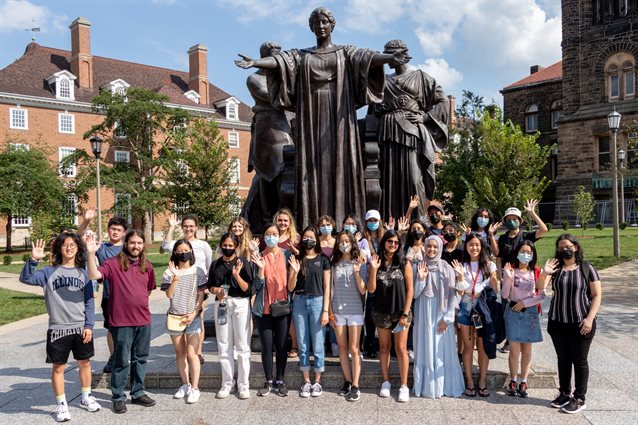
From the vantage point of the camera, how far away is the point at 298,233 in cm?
619

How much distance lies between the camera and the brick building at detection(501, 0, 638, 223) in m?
36.8

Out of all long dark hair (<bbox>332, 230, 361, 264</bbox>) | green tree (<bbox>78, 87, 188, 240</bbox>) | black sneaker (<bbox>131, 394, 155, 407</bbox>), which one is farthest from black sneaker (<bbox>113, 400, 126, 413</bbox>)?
green tree (<bbox>78, 87, 188, 240</bbox>)

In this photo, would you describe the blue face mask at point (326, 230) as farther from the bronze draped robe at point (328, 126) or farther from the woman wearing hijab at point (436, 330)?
the woman wearing hijab at point (436, 330)

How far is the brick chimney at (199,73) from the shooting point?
165ft

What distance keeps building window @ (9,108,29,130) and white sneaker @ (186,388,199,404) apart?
40230mm

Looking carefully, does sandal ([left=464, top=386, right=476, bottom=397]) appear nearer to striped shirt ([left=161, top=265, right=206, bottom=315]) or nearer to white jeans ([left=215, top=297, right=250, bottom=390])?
white jeans ([left=215, top=297, right=250, bottom=390])

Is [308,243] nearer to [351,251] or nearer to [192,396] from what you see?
[351,251]

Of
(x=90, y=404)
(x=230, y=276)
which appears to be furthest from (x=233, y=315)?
(x=90, y=404)

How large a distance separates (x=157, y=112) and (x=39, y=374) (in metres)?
35.3

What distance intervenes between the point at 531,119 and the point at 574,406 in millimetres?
50125

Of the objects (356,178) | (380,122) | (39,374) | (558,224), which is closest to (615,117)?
(380,122)

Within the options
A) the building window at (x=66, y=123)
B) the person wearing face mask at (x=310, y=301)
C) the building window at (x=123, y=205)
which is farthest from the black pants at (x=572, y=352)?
the building window at (x=66, y=123)

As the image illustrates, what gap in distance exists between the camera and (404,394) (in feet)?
16.7

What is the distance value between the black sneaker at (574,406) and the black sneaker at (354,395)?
1794 mm
